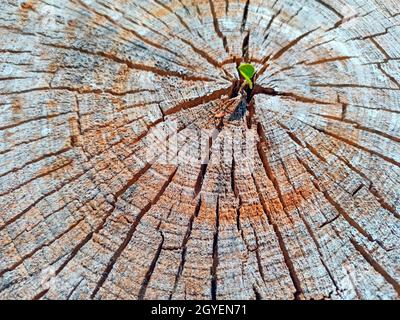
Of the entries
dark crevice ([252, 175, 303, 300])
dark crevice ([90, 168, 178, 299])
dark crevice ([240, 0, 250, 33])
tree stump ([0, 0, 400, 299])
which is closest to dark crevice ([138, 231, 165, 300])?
tree stump ([0, 0, 400, 299])

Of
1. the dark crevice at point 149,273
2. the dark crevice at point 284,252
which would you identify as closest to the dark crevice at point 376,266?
the dark crevice at point 284,252

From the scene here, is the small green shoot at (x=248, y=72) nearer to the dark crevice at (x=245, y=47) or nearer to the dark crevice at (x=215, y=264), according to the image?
the dark crevice at (x=245, y=47)

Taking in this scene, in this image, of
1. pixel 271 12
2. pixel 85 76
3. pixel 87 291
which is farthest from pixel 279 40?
pixel 87 291

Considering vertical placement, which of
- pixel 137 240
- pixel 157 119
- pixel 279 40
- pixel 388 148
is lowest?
pixel 137 240

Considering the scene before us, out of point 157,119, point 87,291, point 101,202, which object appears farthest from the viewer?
point 157,119

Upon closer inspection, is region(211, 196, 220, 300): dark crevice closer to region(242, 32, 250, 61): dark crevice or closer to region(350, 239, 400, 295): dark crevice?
region(350, 239, 400, 295): dark crevice

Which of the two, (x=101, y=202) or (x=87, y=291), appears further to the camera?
(x=101, y=202)

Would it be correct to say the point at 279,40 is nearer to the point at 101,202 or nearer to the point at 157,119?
the point at 157,119

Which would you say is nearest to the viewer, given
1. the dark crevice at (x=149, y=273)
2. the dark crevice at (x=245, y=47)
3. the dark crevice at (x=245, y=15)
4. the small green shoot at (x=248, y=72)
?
the dark crevice at (x=149, y=273)
